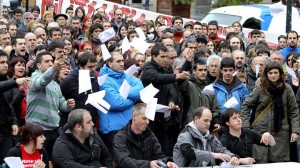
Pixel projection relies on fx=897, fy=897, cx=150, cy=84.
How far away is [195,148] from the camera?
9.28 meters

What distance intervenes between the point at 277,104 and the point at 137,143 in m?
2.59

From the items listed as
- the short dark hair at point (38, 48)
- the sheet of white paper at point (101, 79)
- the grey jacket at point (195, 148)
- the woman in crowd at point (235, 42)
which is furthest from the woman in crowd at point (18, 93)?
the woman in crowd at point (235, 42)

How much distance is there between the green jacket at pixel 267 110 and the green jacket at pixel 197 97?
36 cm

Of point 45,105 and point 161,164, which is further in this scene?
point 45,105

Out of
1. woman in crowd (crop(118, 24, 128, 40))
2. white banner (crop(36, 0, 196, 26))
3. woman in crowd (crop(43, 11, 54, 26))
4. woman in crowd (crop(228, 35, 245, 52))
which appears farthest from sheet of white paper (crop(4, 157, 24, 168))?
white banner (crop(36, 0, 196, 26))

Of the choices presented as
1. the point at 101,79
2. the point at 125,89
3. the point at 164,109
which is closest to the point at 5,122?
the point at 101,79

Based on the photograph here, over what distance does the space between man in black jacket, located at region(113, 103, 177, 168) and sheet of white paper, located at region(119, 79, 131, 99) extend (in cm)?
150

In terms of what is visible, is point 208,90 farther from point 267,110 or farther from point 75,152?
point 75,152

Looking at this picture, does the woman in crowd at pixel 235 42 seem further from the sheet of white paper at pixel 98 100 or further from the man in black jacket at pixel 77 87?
the sheet of white paper at pixel 98 100

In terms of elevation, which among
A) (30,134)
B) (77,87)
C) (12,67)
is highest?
(12,67)

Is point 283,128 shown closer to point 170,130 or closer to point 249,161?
point 170,130

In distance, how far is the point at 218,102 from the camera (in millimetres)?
11414

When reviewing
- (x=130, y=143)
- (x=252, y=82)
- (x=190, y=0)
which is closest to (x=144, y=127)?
(x=130, y=143)

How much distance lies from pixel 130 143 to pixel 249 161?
1226 mm
